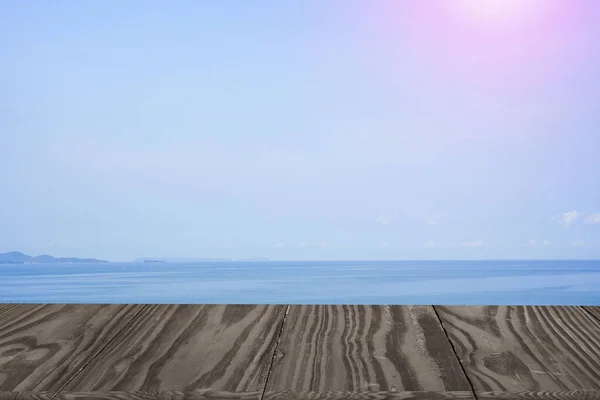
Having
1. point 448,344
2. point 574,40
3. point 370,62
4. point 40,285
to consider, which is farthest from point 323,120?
point 448,344

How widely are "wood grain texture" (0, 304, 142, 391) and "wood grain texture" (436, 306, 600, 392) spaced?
63 cm

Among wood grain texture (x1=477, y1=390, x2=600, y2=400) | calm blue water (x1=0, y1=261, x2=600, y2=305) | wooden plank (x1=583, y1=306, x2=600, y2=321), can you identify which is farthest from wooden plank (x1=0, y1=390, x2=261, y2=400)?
calm blue water (x1=0, y1=261, x2=600, y2=305)

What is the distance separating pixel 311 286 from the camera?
670 cm

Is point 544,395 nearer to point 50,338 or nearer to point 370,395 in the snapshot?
point 370,395

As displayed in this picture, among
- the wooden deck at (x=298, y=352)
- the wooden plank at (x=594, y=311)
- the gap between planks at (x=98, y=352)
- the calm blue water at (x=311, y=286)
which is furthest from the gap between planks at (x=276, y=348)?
the calm blue water at (x=311, y=286)

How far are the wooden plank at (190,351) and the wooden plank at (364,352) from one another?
0.14ft

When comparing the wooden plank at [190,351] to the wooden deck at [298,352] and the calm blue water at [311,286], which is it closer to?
the wooden deck at [298,352]

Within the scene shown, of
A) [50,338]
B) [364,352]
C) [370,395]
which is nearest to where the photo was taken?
[370,395]

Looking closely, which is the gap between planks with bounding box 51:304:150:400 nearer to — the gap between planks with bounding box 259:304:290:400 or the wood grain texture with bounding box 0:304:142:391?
the wood grain texture with bounding box 0:304:142:391

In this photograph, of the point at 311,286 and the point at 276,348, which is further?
the point at 311,286

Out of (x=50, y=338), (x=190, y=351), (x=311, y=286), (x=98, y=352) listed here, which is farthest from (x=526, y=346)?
(x=311, y=286)

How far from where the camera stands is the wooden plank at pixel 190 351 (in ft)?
2.84

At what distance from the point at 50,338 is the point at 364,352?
58cm

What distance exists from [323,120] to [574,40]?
3226 millimetres
